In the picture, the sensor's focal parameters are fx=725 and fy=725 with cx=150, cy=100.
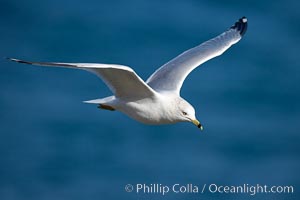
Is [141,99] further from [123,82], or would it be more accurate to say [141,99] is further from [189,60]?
[189,60]

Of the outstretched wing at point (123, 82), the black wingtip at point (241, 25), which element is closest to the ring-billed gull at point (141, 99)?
the outstretched wing at point (123, 82)

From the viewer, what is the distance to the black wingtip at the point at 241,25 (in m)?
9.20

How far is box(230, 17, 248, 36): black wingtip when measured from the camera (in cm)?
920

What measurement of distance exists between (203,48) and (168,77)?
40.2 inches

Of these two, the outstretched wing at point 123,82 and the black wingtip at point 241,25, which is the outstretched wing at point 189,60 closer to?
the black wingtip at point 241,25

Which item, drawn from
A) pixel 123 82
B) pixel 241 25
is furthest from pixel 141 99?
pixel 241 25

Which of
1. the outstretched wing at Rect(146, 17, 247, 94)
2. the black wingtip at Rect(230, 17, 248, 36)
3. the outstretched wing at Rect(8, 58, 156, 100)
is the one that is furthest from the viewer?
the black wingtip at Rect(230, 17, 248, 36)

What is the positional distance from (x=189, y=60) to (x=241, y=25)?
1.43 metres

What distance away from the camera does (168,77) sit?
25.3 feet

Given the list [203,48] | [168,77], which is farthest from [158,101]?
[203,48]

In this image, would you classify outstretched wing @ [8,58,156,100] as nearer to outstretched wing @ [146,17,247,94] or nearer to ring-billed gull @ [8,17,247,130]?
Result: ring-billed gull @ [8,17,247,130]

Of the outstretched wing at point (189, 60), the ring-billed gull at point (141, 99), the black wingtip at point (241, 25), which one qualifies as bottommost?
the ring-billed gull at point (141, 99)

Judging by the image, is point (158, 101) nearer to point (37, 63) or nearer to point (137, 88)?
point (137, 88)

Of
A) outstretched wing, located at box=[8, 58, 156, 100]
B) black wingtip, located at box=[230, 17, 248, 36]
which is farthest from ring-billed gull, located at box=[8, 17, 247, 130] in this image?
black wingtip, located at box=[230, 17, 248, 36]
